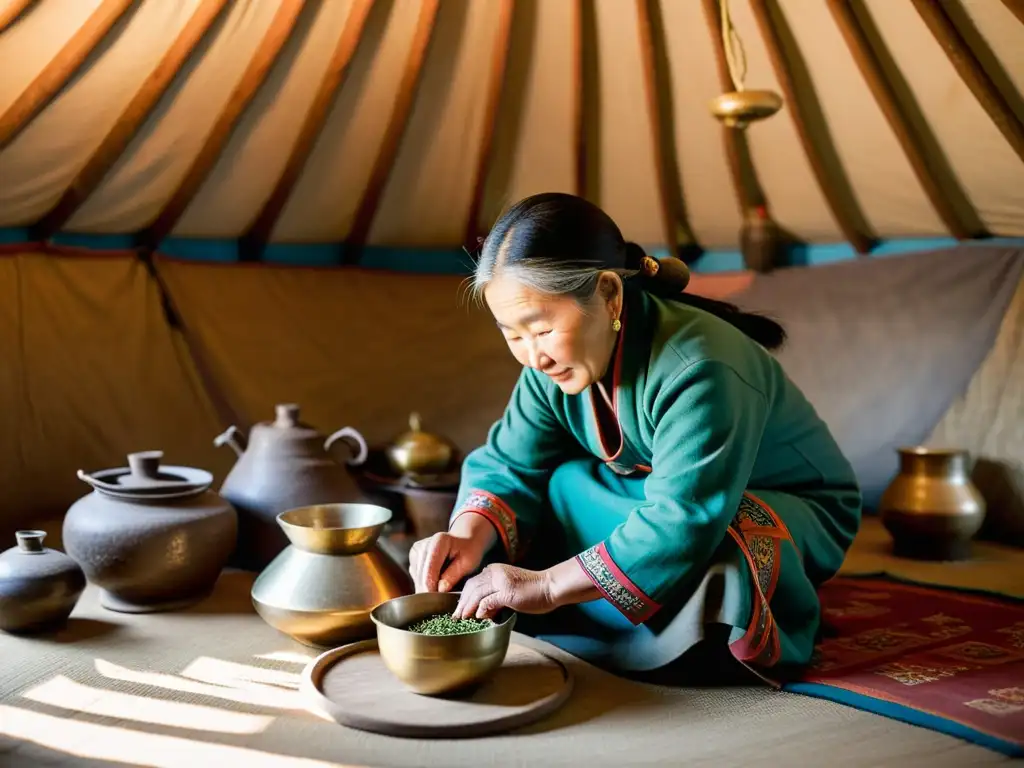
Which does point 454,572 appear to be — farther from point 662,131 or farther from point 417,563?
point 662,131

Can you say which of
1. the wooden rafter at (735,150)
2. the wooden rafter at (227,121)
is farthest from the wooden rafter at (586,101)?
the wooden rafter at (227,121)

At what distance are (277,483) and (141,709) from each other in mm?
988

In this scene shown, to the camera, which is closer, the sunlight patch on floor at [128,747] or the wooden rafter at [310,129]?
the sunlight patch on floor at [128,747]

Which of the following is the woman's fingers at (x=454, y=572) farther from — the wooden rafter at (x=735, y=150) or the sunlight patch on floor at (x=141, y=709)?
the wooden rafter at (x=735, y=150)

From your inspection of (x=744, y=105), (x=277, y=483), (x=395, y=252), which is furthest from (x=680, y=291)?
(x=395, y=252)

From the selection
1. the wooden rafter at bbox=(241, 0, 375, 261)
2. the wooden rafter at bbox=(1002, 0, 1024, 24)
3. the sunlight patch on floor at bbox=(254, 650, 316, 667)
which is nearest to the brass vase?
the wooden rafter at bbox=(1002, 0, 1024, 24)

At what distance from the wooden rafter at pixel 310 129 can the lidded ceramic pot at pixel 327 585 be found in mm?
1623

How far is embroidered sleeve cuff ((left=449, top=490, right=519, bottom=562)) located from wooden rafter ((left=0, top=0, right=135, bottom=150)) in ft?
5.16

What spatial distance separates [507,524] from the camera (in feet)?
6.79

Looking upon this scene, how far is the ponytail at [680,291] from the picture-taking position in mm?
1925

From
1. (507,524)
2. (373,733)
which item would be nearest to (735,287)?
(507,524)

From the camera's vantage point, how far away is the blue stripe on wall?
3.52 m

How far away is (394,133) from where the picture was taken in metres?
3.59

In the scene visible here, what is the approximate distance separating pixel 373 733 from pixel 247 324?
2323 mm
